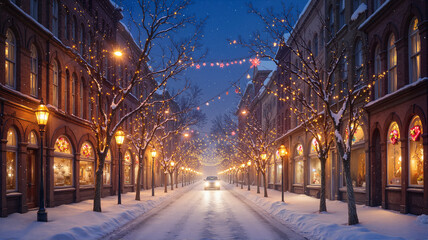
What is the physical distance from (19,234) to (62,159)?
40.2ft

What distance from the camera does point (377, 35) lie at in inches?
783

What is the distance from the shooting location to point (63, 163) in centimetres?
2414

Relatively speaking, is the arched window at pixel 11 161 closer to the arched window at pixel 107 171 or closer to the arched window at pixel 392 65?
the arched window at pixel 107 171

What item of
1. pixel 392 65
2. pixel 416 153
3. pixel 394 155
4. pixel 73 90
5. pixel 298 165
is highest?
pixel 392 65

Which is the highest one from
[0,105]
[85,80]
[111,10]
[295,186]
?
[111,10]

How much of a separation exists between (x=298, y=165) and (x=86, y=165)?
1851cm

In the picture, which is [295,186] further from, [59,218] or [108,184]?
[59,218]

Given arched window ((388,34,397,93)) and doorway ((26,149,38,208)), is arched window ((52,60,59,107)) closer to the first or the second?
doorway ((26,149,38,208))

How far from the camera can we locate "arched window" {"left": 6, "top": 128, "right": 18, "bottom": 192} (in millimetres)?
17478

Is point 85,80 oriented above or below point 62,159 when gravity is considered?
above

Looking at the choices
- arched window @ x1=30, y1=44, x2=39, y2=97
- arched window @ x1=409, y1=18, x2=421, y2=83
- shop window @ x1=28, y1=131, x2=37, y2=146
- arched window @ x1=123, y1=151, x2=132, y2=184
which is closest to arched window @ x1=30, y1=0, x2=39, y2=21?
arched window @ x1=30, y1=44, x2=39, y2=97

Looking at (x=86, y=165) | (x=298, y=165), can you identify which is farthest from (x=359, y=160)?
(x=86, y=165)

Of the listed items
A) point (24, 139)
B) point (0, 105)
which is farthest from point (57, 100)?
point (0, 105)

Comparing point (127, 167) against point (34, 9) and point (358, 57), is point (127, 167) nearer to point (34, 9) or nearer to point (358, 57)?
point (34, 9)
